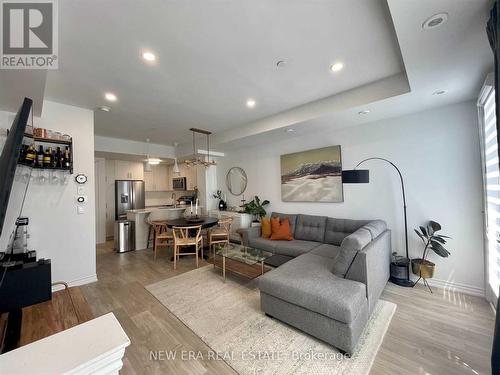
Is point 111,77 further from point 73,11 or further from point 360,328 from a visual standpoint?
point 360,328

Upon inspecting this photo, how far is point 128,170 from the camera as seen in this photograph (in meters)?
6.33

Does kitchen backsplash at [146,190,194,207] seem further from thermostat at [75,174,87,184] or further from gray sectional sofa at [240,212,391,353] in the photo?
gray sectional sofa at [240,212,391,353]

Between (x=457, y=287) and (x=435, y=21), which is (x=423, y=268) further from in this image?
(x=435, y=21)

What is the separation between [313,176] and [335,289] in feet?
8.47

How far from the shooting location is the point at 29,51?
5.84 ft

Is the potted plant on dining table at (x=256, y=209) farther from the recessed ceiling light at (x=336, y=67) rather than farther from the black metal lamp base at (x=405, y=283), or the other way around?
the recessed ceiling light at (x=336, y=67)

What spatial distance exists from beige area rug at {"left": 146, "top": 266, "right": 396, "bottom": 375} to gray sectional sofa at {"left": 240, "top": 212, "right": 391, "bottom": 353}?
0.11 meters

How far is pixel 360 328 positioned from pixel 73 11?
3.55 m

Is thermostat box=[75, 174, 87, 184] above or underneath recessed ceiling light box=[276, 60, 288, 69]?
underneath

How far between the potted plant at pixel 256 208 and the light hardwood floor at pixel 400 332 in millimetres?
2510

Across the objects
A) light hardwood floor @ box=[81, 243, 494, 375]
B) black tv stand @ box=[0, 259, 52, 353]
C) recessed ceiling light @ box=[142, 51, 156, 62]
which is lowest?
light hardwood floor @ box=[81, 243, 494, 375]

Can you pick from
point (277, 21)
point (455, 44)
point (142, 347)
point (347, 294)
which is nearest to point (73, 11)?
point (277, 21)

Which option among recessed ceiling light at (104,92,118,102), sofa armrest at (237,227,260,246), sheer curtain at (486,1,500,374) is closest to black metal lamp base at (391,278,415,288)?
sheer curtain at (486,1,500,374)

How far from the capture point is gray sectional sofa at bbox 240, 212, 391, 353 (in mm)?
1801
